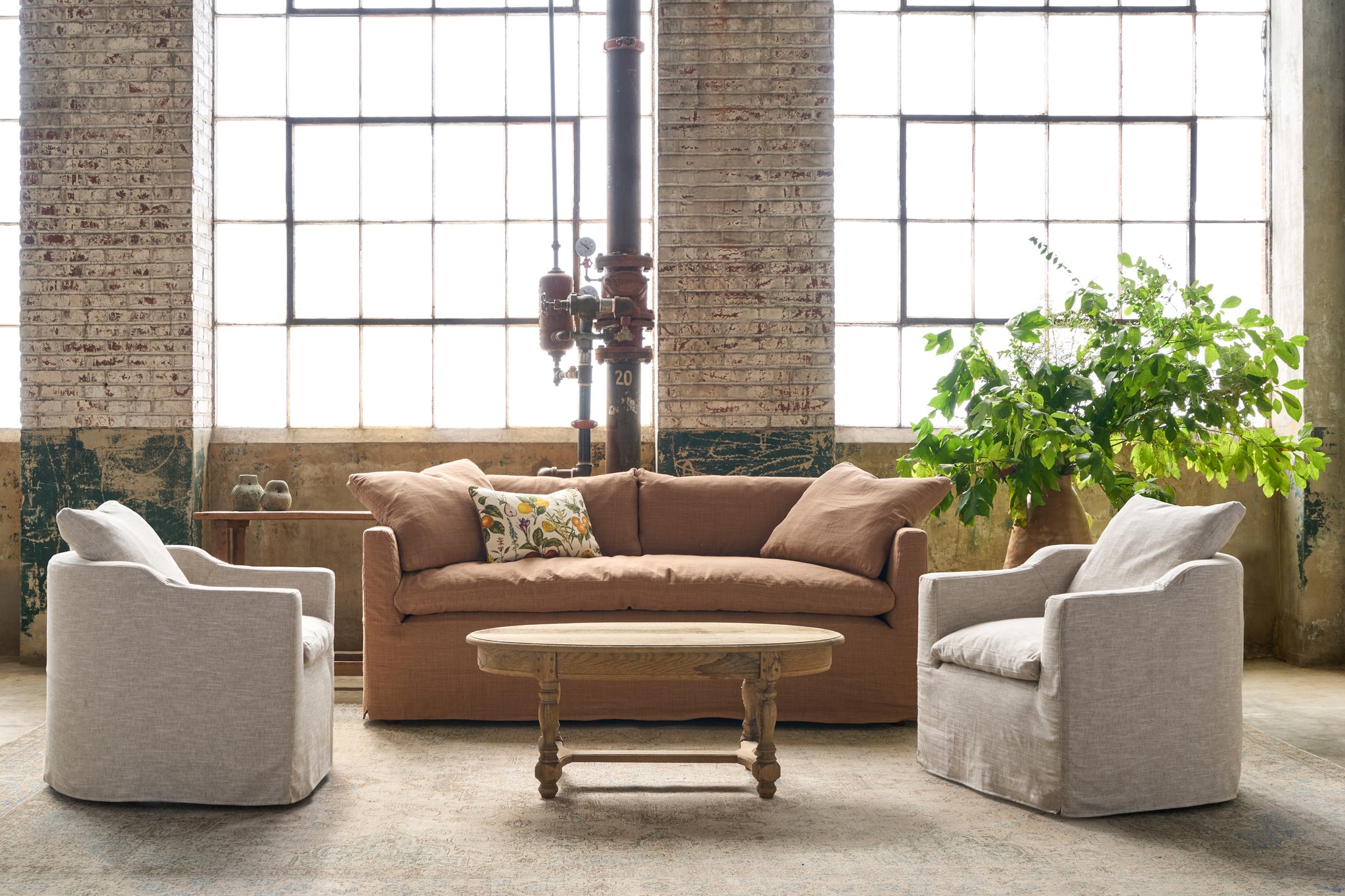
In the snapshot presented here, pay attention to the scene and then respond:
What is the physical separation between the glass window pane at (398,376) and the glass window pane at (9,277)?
176 cm

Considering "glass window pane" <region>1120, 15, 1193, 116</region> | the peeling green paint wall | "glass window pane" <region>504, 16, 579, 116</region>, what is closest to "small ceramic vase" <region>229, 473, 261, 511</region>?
the peeling green paint wall

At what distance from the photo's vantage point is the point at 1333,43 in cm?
493

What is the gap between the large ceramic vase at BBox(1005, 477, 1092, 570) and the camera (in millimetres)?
4125

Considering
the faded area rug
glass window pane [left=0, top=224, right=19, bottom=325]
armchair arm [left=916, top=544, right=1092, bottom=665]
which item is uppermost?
glass window pane [left=0, top=224, right=19, bottom=325]

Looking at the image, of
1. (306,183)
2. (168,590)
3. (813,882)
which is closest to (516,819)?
(813,882)

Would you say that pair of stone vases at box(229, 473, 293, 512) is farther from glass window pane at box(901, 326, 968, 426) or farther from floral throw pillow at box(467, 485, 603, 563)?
glass window pane at box(901, 326, 968, 426)

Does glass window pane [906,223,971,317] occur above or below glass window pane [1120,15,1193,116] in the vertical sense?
below

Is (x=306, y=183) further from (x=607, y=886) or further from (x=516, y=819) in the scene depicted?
(x=607, y=886)

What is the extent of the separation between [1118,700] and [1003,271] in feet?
10.6

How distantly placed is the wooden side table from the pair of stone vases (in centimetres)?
6

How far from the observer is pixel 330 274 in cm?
530

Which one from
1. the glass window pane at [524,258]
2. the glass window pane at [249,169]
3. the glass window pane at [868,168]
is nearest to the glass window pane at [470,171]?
the glass window pane at [524,258]

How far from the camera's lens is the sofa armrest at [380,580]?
3531 millimetres

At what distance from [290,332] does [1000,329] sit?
362 cm
